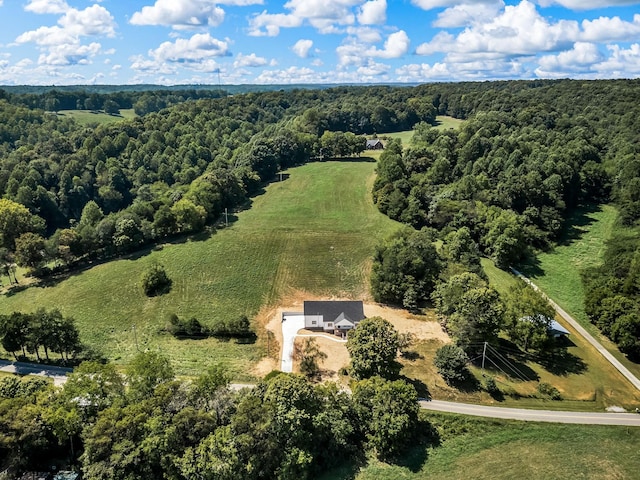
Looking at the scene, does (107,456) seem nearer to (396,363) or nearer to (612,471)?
(396,363)

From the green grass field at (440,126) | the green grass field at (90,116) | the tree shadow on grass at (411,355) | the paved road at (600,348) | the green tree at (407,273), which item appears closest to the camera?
the paved road at (600,348)

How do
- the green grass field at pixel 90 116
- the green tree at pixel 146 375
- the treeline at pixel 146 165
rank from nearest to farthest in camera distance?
the green tree at pixel 146 375
the treeline at pixel 146 165
the green grass field at pixel 90 116

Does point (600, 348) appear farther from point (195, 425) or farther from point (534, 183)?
point (195, 425)

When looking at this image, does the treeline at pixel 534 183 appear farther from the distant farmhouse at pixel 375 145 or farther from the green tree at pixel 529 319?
the distant farmhouse at pixel 375 145

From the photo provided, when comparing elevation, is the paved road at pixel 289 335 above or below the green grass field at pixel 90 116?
below

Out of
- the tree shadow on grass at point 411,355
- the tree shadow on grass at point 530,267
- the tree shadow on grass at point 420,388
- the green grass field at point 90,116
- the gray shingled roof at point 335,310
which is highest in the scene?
the green grass field at point 90,116

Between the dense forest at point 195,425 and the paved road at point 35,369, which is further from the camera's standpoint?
the paved road at point 35,369

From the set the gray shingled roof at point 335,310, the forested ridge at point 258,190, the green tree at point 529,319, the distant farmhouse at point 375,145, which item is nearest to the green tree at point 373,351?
the forested ridge at point 258,190

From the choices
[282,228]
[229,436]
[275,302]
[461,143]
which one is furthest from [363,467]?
[461,143]

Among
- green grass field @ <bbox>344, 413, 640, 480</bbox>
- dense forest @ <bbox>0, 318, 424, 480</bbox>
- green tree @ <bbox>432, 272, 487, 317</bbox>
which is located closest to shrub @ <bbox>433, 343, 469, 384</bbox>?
green grass field @ <bbox>344, 413, 640, 480</bbox>
